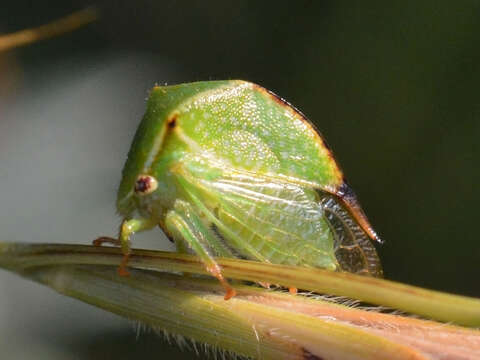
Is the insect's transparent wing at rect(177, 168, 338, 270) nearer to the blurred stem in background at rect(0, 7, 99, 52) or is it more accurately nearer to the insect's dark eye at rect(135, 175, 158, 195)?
the insect's dark eye at rect(135, 175, 158, 195)

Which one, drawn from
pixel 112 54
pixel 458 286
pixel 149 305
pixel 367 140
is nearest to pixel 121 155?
pixel 112 54

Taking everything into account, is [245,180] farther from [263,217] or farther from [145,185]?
[145,185]

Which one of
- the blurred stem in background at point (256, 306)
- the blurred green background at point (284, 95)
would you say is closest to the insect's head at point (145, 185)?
the blurred stem in background at point (256, 306)

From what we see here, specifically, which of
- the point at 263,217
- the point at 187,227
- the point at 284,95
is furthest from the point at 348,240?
the point at 284,95

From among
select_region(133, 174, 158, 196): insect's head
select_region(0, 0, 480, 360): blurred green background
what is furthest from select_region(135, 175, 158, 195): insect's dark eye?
select_region(0, 0, 480, 360): blurred green background

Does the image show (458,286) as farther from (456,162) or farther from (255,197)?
(255,197)

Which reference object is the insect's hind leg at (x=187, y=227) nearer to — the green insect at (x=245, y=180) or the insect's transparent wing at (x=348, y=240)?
the green insect at (x=245, y=180)
